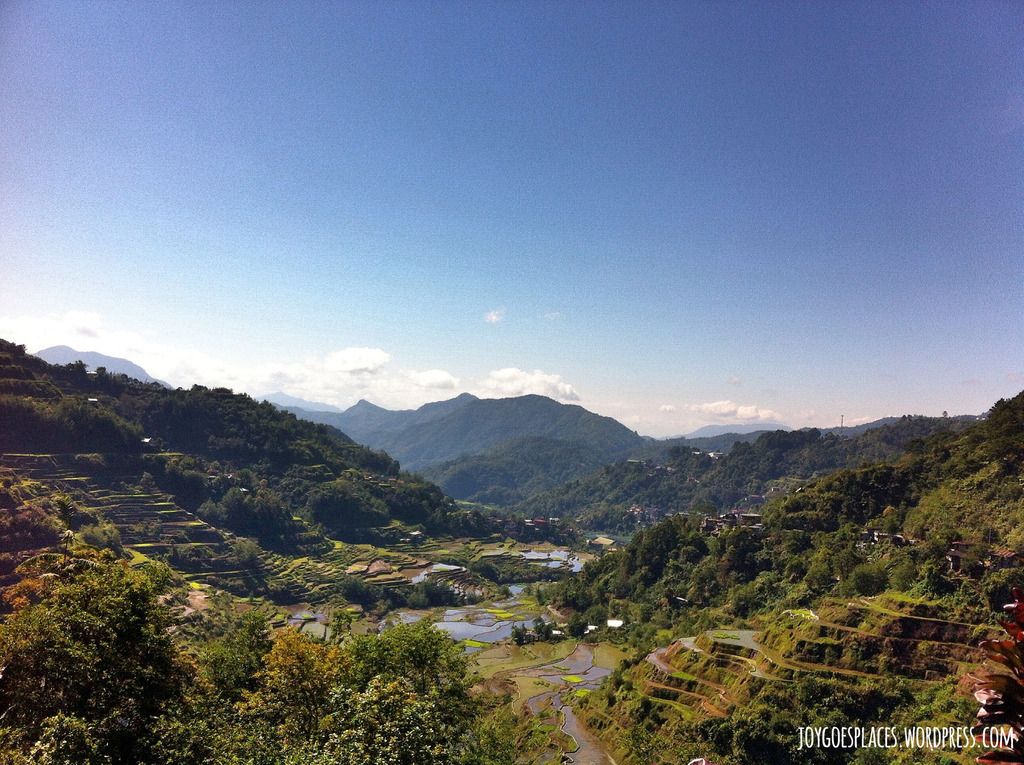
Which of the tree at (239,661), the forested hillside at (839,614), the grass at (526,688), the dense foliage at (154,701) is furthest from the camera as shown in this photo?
the grass at (526,688)

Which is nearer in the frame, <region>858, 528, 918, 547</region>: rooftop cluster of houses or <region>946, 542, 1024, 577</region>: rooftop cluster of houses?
<region>946, 542, 1024, 577</region>: rooftop cluster of houses

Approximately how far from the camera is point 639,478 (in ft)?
648

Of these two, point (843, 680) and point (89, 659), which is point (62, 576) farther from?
point (843, 680)

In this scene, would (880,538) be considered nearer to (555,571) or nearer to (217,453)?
(555,571)

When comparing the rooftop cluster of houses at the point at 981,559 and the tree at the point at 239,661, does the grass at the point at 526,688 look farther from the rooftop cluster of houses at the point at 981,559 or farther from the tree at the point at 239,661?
the rooftop cluster of houses at the point at 981,559

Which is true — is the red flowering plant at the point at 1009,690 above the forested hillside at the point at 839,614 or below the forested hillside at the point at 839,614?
above

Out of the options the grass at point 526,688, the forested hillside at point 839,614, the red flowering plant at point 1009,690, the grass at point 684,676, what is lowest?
the grass at point 526,688

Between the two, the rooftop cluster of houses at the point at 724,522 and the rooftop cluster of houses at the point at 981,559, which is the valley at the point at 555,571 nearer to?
the rooftop cluster of houses at the point at 981,559

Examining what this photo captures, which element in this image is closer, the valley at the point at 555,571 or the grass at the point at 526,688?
the valley at the point at 555,571

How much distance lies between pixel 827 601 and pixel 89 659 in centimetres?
4457

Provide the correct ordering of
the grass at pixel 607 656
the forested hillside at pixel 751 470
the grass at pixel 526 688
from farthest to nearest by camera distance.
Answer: the forested hillside at pixel 751 470 < the grass at pixel 607 656 < the grass at pixel 526 688

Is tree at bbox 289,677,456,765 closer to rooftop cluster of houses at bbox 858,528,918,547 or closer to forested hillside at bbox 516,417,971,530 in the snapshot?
rooftop cluster of houses at bbox 858,528,918,547

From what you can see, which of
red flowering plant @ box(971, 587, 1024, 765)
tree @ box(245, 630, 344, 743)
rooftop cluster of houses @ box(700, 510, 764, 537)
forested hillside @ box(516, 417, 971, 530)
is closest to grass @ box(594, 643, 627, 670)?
rooftop cluster of houses @ box(700, 510, 764, 537)

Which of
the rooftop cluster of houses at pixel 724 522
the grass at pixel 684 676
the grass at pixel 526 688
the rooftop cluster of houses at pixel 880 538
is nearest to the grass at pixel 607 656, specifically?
the grass at pixel 526 688
